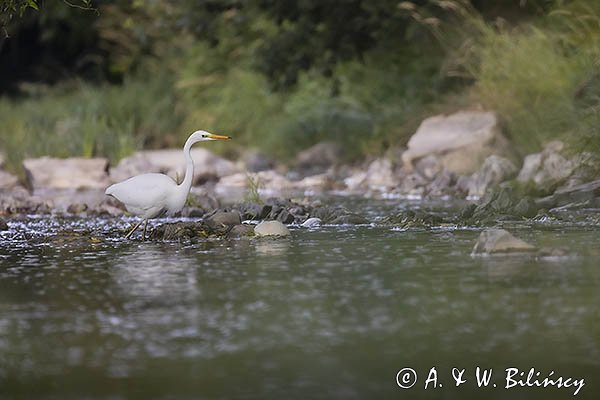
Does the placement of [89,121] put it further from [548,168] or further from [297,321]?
[297,321]

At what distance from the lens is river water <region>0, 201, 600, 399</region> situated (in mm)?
4770

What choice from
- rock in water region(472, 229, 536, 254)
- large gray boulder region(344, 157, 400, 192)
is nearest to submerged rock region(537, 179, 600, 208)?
rock in water region(472, 229, 536, 254)

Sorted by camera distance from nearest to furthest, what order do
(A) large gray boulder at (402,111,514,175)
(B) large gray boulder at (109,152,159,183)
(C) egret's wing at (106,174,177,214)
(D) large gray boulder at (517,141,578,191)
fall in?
(C) egret's wing at (106,174,177,214), (D) large gray boulder at (517,141,578,191), (A) large gray boulder at (402,111,514,175), (B) large gray boulder at (109,152,159,183)

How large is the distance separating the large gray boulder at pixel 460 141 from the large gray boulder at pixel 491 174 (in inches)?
33.8

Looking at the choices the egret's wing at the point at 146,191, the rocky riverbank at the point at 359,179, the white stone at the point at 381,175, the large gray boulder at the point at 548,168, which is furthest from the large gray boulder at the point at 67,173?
the egret's wing at the point at 146,191

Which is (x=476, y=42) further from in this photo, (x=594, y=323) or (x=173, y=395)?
(x=173, y=395)

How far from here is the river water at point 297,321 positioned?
4.77m

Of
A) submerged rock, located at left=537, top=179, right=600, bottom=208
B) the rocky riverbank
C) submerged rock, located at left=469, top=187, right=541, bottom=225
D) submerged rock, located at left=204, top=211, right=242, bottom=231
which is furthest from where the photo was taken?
the rocky riverbank

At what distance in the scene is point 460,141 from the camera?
16391 mm

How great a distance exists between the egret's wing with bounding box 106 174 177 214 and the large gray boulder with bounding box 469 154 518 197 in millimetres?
5002

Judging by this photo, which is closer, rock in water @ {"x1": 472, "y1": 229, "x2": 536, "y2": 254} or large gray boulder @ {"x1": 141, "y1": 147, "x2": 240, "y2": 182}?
rock in water @ {"x1": 472, "y1": 229, "x2": 536, "y2": 254}

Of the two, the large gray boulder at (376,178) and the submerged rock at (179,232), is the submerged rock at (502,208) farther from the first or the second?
the large gray boulder at (376,178)

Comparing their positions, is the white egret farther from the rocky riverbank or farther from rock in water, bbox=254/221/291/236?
the rocky riverbank

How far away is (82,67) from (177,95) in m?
9.55
